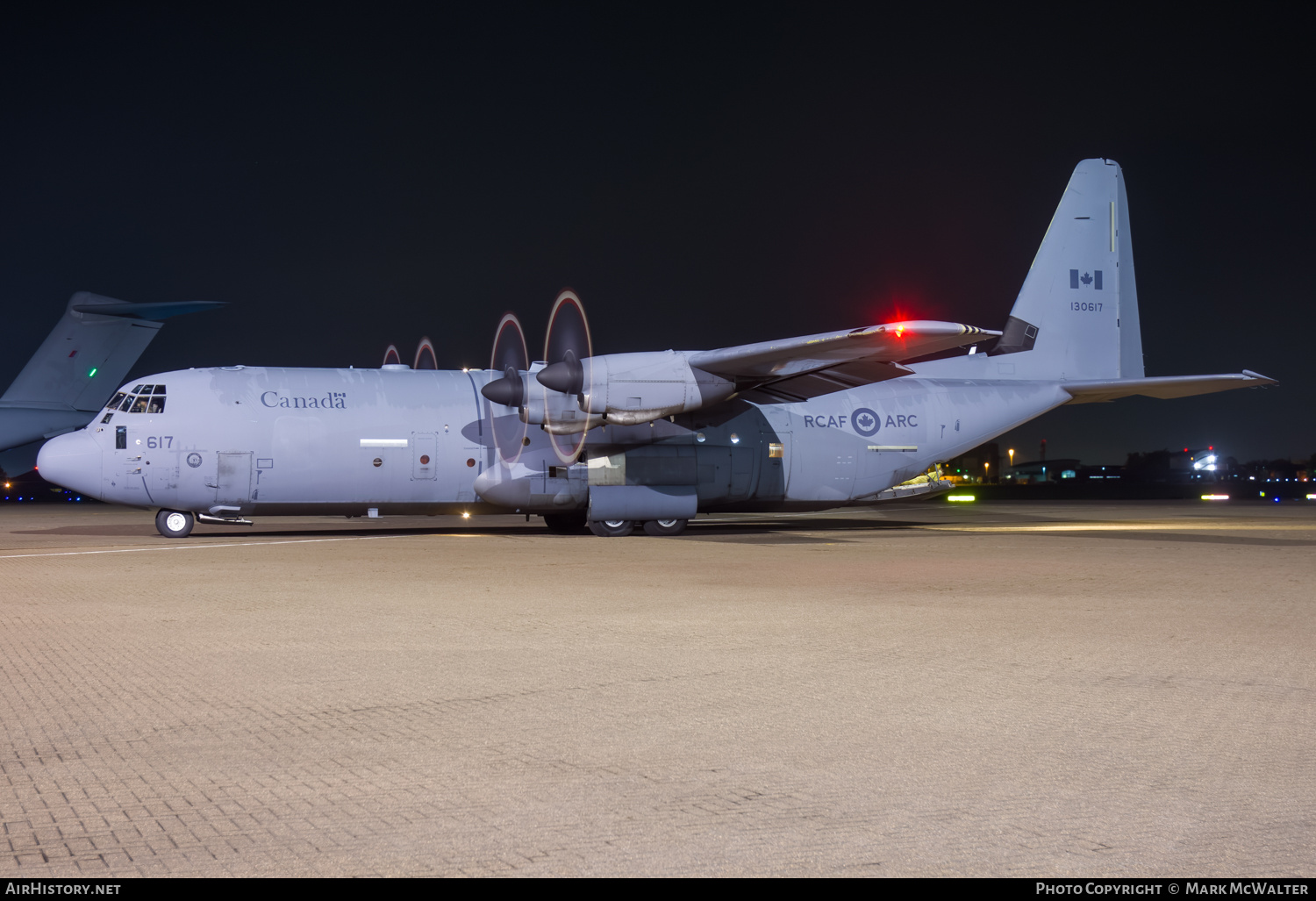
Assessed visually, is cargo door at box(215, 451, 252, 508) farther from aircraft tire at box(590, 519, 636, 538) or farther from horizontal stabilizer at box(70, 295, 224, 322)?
horizontal stabilizer at box(70, 295, 224, 322)

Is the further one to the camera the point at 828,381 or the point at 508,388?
the point at 828,381

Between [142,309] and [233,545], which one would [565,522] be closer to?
[233,545]

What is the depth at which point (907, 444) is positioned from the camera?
1073 inches

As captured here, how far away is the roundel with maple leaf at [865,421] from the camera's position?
26.9 meters

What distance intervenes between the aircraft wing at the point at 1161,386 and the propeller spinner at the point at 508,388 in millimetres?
15256

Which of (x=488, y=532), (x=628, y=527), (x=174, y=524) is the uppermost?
(x=174, y=524)

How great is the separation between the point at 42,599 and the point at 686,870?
11.2m

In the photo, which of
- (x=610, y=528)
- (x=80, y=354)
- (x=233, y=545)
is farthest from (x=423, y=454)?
(x=80, y=354)

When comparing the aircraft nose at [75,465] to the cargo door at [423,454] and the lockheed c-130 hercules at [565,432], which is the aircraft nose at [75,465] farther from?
the cargo door at [423,454]

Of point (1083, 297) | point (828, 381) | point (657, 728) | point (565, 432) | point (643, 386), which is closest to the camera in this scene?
point (657, 728)

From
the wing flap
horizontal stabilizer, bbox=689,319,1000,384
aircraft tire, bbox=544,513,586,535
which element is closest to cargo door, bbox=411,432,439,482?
aircraft tire, bbox=544,513,586,535

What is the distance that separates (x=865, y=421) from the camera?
88.5 ft

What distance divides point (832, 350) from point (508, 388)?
740 cm
